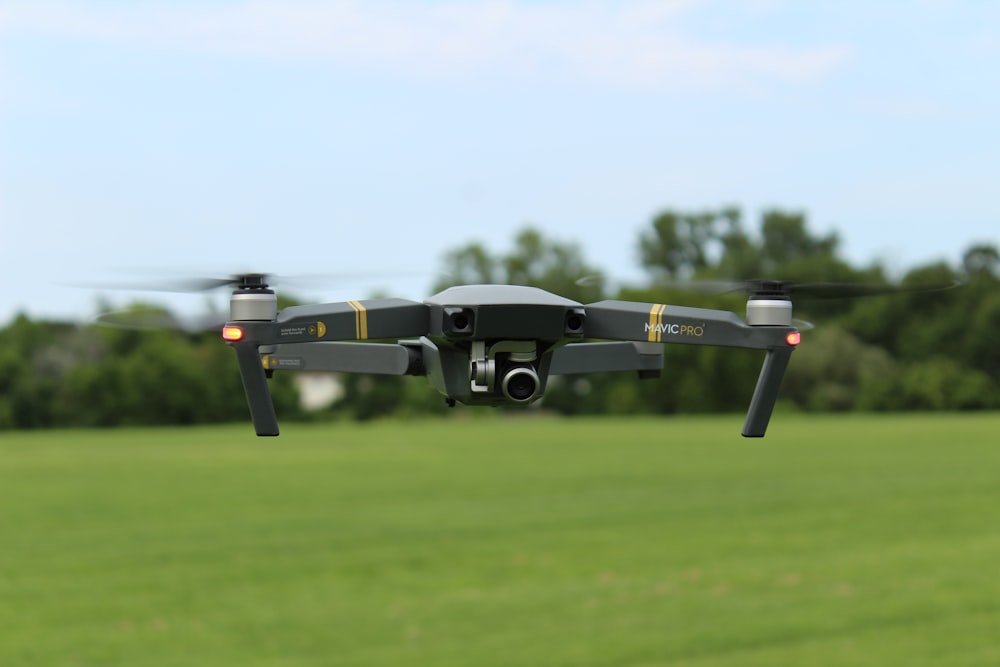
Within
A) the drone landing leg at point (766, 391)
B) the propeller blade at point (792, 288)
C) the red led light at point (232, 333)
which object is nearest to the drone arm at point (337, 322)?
the red led light at point (232, 333)

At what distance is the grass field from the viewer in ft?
283

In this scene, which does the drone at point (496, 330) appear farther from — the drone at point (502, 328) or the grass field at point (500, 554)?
the grass field at point (500, 554)

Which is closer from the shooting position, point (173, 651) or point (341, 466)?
point (173, 651)

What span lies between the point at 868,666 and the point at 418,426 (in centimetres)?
10242

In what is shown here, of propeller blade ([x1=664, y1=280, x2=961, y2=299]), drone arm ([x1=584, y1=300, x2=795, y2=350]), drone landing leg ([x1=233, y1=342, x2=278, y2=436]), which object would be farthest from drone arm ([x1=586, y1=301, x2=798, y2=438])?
drone landing leg ([x1=233, y1=342, x2=278, y2=436])

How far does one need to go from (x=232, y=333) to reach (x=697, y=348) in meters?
3.73

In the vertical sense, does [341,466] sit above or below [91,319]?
below

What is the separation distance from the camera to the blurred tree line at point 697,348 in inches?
246

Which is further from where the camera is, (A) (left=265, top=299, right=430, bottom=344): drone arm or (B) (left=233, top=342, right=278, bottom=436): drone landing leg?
(B) (left=233, top=342, right=278, bottom=436): drone landing leg

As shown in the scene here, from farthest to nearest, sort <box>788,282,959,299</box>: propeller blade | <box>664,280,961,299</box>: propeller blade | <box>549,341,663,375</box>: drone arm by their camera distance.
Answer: <box>549,341,663,375</box>: drone arm
<box>664,280,961,299</box>: propeller blade
<box>788,282,959,299</box>: propeller blade

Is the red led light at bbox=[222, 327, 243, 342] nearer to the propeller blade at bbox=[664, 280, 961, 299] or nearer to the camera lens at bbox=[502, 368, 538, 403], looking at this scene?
the camera lens at bbox=[502, 368, 538, 403]

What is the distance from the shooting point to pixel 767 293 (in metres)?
4.89

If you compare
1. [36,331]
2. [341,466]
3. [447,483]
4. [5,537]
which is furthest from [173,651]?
[341,466]

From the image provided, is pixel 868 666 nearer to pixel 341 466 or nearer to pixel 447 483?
pixel 447 483
